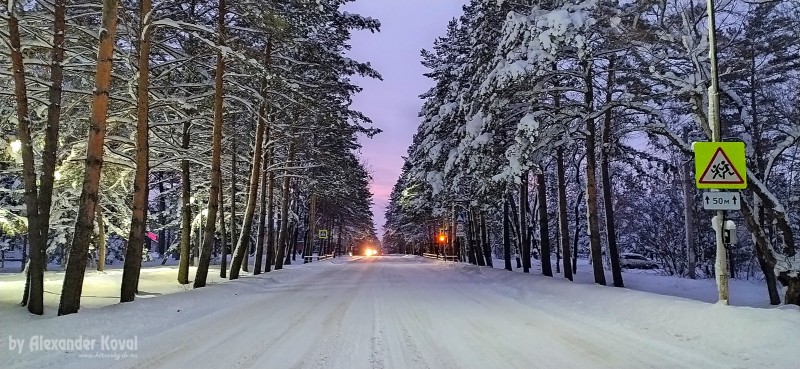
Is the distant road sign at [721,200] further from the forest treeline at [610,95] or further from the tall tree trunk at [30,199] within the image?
the tall tree trunk at [30,199]

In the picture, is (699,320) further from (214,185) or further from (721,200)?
(214,185)

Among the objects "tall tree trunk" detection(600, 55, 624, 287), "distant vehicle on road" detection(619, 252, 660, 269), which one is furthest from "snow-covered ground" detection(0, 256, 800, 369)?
"distant vehicle on road" detection(619, 252, 660, 269)

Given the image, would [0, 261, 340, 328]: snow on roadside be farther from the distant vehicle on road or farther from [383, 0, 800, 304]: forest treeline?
the distant vehicle on road

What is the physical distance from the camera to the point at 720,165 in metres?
8.81

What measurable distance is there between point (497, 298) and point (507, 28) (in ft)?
24.2

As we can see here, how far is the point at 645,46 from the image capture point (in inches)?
508

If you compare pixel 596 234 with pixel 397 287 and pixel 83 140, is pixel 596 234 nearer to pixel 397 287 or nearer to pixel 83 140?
pixel 397 287

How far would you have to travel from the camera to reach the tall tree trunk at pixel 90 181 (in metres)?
9.52

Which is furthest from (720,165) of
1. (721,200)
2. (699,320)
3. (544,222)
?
(544,222)

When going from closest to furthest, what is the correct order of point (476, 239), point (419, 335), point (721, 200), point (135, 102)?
point (419, 335)
point (721, 200)
point (135, 102)
point (476, 239)

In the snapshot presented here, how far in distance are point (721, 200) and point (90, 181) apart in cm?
1146

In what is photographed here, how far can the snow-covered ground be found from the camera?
249 inches

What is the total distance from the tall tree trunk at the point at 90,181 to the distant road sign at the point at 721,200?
11.1 metres

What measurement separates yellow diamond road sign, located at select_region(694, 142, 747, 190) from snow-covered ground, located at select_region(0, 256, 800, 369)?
2128 millimetres
